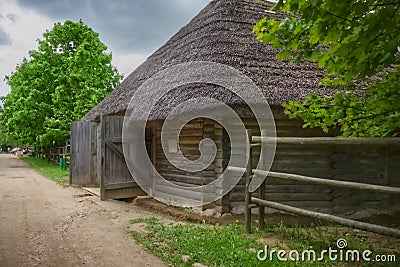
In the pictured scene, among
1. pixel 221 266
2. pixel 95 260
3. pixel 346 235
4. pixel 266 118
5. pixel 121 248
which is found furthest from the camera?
pixel 266 118

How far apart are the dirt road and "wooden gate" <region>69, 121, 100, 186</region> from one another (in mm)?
1455

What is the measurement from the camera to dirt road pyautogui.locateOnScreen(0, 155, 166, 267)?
4.34 meters

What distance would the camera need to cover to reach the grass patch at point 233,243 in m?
4.08

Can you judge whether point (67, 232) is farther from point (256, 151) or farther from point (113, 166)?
point (256, 151)

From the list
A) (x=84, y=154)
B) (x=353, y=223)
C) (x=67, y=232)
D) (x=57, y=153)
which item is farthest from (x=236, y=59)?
(x=57, y=153)

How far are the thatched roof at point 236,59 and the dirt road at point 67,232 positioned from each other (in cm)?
237

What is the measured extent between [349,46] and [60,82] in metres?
17.7

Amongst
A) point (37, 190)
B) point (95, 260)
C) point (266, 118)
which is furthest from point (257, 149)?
point (37, 190)

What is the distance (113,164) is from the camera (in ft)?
26.1

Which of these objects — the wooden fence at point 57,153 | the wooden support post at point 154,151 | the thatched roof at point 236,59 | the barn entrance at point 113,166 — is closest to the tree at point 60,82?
the wooden fence at point 57,153

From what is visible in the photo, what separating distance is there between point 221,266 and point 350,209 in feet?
14.9

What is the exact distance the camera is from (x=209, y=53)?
24.6 ft

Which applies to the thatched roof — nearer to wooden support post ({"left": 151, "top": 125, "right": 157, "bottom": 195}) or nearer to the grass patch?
wooden support post ({"left": 151, "top": 125, "right": 157, "bottom": 195})

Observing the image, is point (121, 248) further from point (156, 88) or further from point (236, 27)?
point (236, 27)
